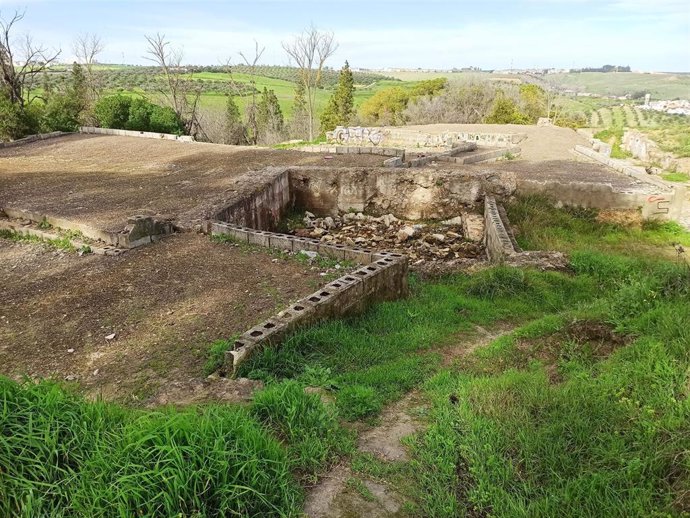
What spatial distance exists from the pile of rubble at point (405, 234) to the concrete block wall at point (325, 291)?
9.21 feet

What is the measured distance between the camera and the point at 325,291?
5219 mm

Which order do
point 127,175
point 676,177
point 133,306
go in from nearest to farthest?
point 133,306
point 127,175
point 676,177

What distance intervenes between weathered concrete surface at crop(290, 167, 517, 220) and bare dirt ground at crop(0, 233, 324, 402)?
5.32 metres

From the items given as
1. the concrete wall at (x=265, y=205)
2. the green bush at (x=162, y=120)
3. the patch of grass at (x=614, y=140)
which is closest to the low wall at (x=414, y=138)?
the patch of grass at (x=614, y=140)

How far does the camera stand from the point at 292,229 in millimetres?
11406

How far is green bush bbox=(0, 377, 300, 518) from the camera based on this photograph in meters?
1.97

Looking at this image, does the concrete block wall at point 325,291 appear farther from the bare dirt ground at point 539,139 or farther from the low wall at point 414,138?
the low wall at point 414,138

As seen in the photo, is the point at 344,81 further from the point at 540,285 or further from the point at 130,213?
the point at 540,285

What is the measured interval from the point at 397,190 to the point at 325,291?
7289 millimetres

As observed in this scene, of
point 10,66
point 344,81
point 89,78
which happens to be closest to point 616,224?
point 10,66

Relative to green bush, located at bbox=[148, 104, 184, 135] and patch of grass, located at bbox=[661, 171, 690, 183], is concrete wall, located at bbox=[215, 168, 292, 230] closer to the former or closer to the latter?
green bush, located at bbox=[148, 104, 184, 135]

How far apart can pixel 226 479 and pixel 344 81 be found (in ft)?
114

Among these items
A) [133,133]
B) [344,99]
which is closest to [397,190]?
[133,133]

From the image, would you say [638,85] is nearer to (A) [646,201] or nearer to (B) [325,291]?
(A) [646,201]
